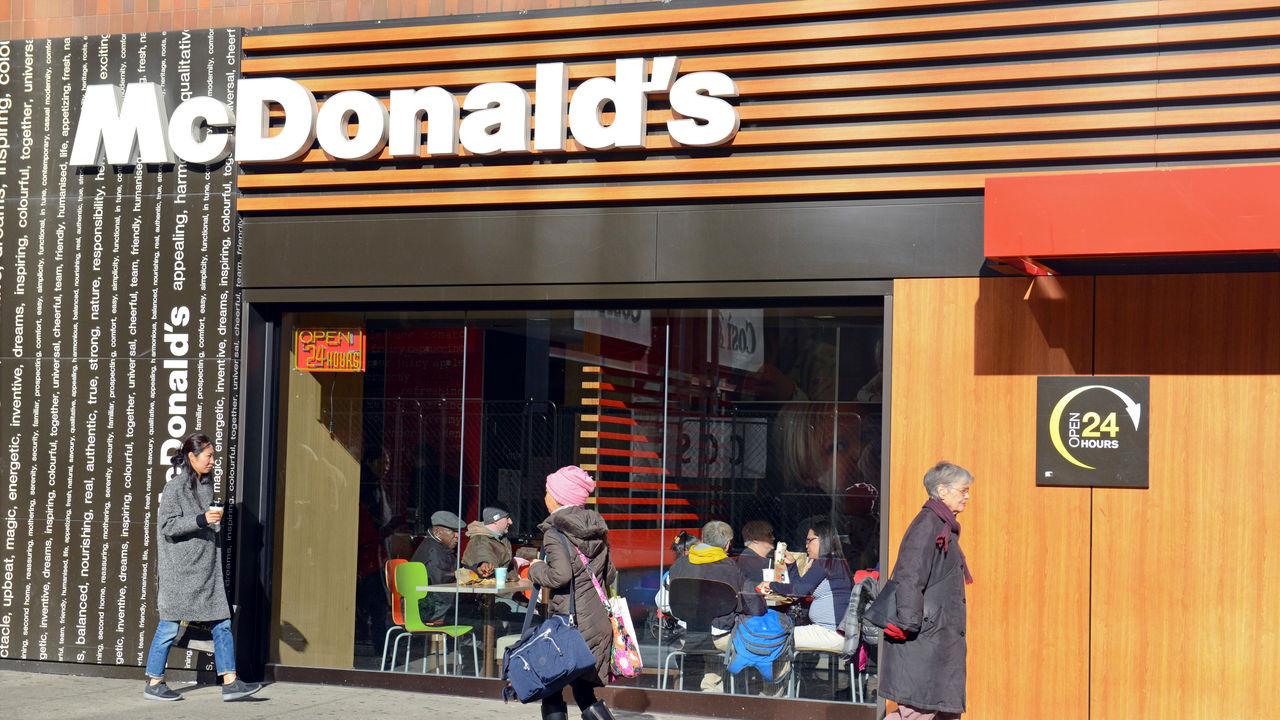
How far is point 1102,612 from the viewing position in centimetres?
793

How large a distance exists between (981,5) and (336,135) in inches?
178

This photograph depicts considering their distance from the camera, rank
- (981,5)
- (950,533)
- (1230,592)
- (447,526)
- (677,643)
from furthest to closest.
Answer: (447,526) < (677,643) < (981,5) < (1230,592) < (950,533)

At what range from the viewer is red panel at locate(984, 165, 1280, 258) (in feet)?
23.1

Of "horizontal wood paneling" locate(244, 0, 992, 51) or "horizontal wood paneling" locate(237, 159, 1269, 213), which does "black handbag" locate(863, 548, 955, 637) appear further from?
"horizontal wood paneling" locate(244, 0, 992, 51)

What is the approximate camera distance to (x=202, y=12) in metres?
10.1

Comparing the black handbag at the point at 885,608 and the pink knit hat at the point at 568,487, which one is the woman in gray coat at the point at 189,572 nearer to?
the pink knit hat at the point at 568,487

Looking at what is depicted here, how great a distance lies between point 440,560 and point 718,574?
2.12 m

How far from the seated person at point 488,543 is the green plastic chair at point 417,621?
0.40m

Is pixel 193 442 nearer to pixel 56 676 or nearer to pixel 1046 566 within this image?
pixel 56 676

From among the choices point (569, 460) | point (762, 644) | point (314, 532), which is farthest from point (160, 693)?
point (762, 644)

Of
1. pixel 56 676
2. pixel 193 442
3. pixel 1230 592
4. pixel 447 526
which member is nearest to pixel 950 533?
pixel 1230 592

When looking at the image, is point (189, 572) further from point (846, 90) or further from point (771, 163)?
point (846, 90)

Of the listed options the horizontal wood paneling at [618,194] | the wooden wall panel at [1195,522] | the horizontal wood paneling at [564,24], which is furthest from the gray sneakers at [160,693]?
the wooden wall panel at [1195,522]

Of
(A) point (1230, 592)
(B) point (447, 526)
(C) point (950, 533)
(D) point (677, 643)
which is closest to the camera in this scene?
(C) point (950, 533)
